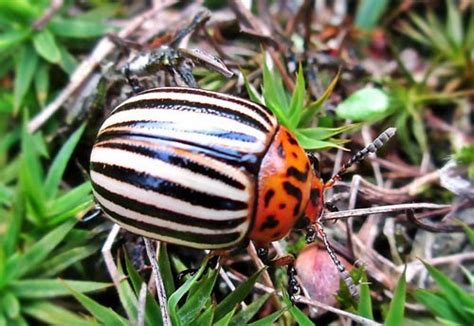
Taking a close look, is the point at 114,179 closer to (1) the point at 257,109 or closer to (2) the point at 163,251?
(2) the point at 163,251

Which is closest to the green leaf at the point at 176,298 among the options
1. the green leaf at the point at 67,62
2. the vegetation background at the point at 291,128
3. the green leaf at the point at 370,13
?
the vegetation background at the point at 291,128

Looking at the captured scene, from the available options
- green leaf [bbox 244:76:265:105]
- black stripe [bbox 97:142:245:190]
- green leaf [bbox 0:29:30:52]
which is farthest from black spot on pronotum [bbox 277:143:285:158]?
green leaf [bbox 0:29:30:52]

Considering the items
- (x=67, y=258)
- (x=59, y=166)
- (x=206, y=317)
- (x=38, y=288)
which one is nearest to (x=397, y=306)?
(x=206, y=317)

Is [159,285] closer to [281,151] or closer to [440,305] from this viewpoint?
[281,151]

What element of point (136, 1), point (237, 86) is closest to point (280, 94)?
point (237, 86)

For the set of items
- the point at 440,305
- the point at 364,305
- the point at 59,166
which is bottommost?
the point at 440,305
